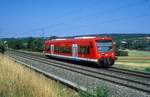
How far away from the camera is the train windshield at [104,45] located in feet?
108

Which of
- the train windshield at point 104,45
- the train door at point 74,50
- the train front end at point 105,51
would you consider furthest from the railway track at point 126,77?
the train door at point 74,50

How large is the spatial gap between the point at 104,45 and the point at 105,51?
57 cm

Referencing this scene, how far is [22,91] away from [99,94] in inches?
94.7

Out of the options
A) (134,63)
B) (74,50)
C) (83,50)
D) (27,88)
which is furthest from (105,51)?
(27,88)

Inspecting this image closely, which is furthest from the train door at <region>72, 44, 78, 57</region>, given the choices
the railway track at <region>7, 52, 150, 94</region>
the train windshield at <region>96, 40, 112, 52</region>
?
the railway track at <region>7, 52, 150, 94</region>

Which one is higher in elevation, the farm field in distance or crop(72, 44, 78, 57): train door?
crop(72, 44, 78, 57): train door

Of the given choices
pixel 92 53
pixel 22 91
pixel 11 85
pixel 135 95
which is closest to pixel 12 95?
pixel 22 91

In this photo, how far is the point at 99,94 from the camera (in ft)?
29.9

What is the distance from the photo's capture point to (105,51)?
33219 millimetres

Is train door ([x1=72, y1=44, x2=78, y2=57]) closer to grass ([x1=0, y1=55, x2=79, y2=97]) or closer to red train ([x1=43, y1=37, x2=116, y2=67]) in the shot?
red train ([x1=43, y1=37, x2=116, y2=67])

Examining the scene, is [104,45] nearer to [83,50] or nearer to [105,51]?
[105,51]

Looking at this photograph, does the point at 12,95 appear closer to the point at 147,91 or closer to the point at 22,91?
the point at 22,91

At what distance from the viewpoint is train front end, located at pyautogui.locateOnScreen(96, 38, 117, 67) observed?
32.5 metres

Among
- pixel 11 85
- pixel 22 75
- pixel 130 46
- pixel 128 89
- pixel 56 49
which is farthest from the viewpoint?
pixel 130 46
